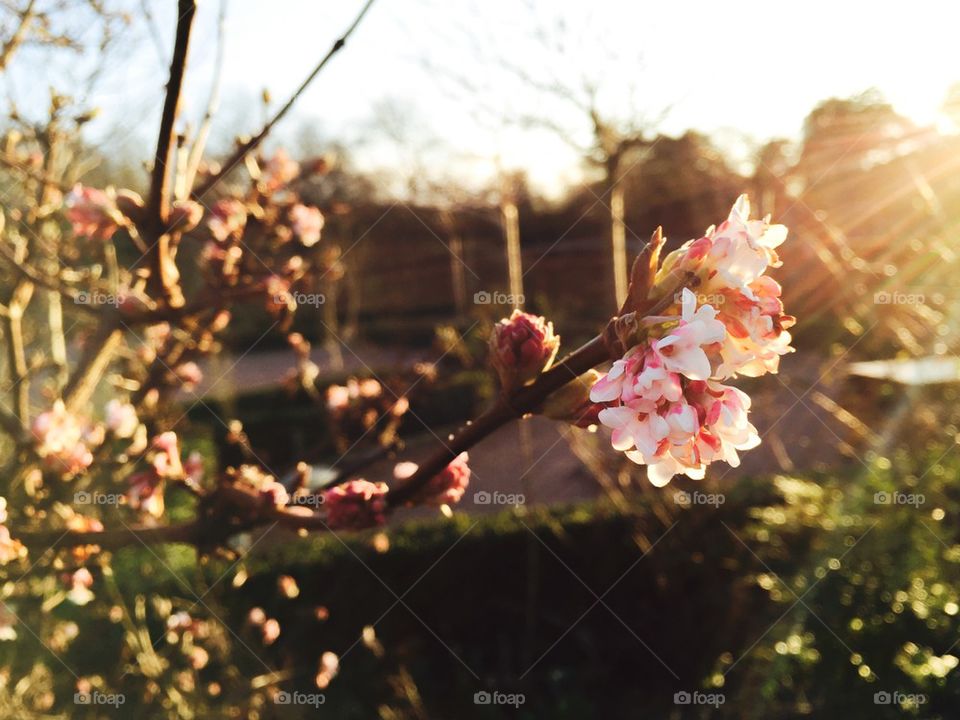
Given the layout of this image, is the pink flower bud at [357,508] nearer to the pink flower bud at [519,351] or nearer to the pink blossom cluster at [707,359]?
the pink flower bud at [519,351]

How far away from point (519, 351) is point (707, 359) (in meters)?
0.28

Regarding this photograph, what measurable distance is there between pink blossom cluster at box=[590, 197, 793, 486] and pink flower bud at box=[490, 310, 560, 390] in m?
0.15

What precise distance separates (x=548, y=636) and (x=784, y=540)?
1.56m

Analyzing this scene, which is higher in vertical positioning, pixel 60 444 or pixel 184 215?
pixel 184 215

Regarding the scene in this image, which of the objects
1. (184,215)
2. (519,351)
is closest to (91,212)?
(184,215)

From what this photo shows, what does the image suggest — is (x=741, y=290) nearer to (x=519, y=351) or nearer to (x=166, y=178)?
(x=519, y=351)

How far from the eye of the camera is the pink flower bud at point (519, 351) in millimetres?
1046

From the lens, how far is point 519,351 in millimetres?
1052

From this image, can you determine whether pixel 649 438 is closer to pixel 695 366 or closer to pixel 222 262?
pixel 695 366

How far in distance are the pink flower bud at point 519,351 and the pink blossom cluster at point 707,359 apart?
147 millimetres

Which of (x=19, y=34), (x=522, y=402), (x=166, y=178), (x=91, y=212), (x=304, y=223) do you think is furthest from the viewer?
(x=304, y=223)

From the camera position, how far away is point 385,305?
18719 millimetres

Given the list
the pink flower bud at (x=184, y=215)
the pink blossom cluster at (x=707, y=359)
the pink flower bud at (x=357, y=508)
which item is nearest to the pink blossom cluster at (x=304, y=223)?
the pink flower bud at (x=184, y=215)

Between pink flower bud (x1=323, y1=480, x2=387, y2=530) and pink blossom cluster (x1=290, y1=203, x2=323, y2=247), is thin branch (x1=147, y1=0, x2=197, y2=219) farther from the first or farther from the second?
pink blossom cluster (x1=290, y1=203, x2=323, y2=247)
